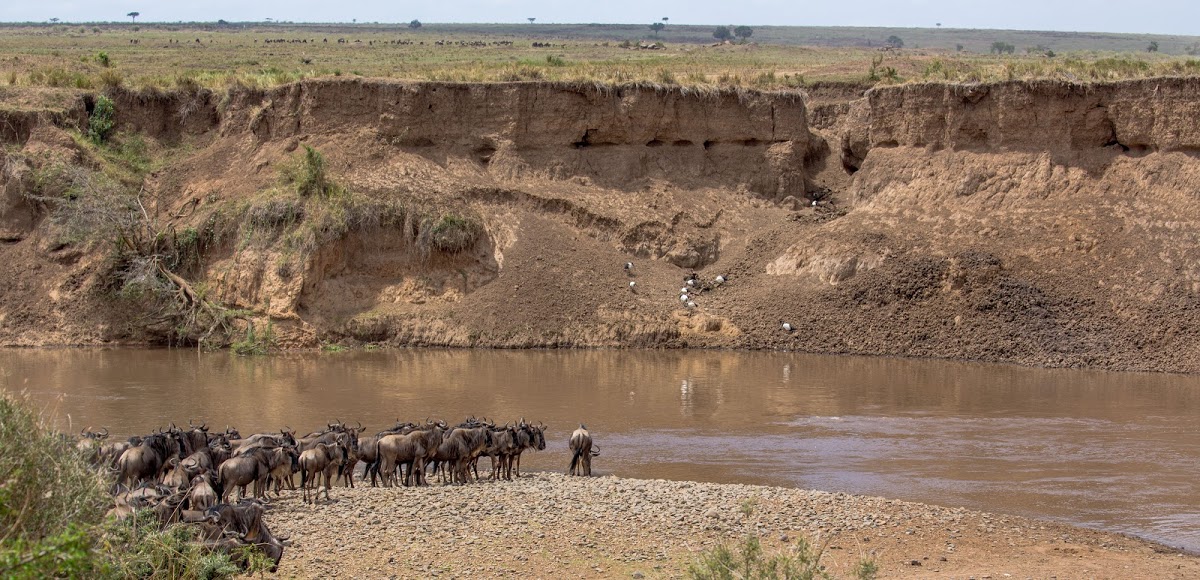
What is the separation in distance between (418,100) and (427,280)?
18.7 ft

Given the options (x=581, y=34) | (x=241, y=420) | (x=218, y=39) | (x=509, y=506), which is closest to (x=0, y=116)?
(x=241, y=420)

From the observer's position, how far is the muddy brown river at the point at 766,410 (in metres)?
19.4

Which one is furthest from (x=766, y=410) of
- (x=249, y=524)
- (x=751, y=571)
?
(x=249, y=524)

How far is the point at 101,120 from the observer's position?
123ft

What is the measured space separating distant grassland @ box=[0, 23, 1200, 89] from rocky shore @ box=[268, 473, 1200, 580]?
2101 centimetres

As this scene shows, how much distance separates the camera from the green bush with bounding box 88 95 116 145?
37438 mm

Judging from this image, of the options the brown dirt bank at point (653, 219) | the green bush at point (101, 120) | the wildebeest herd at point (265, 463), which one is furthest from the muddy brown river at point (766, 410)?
the green bush at point (101, 120)

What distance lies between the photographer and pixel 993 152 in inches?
1364

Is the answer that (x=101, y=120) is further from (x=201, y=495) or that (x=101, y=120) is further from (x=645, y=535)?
(x=645, y=535)

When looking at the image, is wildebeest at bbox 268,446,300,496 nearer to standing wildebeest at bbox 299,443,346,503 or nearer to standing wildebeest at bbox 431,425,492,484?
standing wildebeest at bbox 299,443,346,503

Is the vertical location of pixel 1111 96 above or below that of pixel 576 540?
above

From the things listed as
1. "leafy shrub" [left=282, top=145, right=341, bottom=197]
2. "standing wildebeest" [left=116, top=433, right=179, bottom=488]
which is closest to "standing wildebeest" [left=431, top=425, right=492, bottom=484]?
"standing wildebeest" [left=116, top=433, right=179, bottom=488]

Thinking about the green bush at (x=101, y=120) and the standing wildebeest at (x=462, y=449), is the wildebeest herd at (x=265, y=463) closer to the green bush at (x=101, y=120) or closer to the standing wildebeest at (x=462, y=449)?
the standing wildebeest at (x=462, y=449)

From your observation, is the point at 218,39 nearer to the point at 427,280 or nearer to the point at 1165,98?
the point at 427,280
